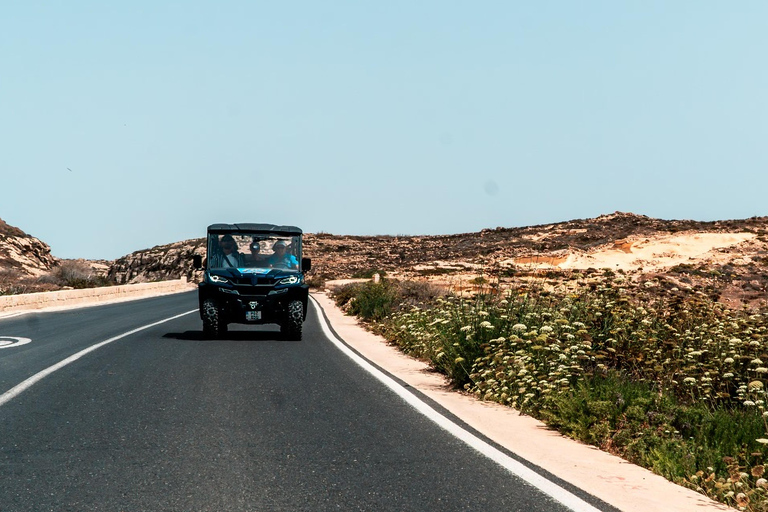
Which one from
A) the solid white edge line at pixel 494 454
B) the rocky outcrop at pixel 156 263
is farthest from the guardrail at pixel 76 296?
the rocky outcrop at pixel 156 263

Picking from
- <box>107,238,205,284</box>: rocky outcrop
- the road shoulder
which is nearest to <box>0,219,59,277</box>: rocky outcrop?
<box>107,238,205,284</box>: rocky outcrop

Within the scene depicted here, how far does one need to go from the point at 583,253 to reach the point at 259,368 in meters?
63.0

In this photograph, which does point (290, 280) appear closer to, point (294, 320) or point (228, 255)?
point (294, 320)

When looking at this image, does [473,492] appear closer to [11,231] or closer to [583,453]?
[583,453]

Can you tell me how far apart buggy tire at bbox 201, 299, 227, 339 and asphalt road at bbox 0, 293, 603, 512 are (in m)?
3.95

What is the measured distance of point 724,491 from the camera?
19.2ft

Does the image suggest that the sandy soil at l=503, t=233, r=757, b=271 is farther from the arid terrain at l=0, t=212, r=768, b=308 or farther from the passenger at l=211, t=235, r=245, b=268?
the passenger at l=211, t=235, r=245, b=268

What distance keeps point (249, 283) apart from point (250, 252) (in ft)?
2.80

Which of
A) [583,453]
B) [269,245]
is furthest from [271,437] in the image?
[269,245]

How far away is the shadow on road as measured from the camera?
17.6 metres

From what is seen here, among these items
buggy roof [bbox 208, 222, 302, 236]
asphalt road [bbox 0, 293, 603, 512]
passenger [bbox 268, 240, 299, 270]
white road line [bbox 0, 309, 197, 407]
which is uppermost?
buggy roof [bbox 208, 222, 302, 236]

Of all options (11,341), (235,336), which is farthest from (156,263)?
(11,341)

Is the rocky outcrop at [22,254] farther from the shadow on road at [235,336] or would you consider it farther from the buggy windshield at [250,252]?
the buggy windshield at [250,252]

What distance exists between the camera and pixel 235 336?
1839cm
